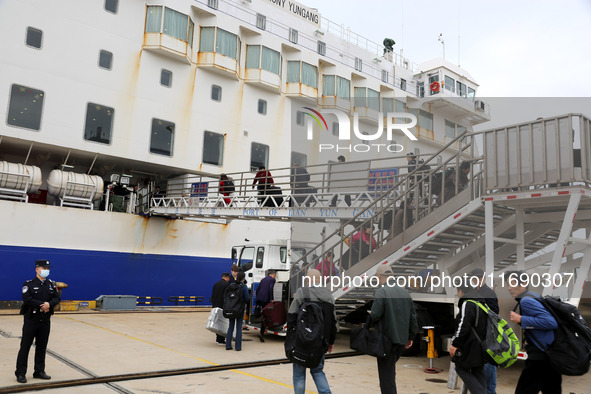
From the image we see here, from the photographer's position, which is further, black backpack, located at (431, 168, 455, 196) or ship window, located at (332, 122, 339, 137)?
ship window, located at (332, 122, 339, 137)

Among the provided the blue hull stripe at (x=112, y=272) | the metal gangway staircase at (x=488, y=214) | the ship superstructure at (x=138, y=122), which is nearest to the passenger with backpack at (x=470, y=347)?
the metal gangway staircase at (x=488, y=214)

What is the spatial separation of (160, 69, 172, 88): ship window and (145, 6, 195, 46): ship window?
1.76 metres

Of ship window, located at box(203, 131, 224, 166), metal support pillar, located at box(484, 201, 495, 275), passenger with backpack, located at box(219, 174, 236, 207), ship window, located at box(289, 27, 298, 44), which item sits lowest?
metal support pillar, located at box(484, 201, 495, 275)

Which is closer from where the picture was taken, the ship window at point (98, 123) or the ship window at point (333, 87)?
the ship window at point (98, 123)

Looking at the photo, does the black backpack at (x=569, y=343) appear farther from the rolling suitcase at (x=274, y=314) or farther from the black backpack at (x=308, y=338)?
the rolling suitcase at (x=274, y=314)

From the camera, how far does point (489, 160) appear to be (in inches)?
370

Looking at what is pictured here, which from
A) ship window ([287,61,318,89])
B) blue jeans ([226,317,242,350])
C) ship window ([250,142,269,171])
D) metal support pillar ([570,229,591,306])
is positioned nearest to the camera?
metal support pillar ([570,229,591,306])

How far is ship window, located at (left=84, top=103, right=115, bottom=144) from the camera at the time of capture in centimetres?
2019

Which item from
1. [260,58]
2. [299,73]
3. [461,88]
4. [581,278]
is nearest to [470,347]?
[581,278]

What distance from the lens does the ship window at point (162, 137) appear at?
21.9 meters

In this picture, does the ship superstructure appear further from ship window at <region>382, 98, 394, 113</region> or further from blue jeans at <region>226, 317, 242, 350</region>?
blue jeans at <region>226, 317, 242, 350</region>

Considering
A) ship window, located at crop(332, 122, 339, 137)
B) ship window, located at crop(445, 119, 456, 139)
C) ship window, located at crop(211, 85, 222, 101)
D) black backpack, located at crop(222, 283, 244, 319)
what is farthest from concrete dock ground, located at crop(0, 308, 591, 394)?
ship window, located at crop(445, 119, 456, 139)

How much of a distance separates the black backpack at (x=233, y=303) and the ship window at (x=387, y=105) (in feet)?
80.7

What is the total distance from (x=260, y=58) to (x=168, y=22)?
206 inches
